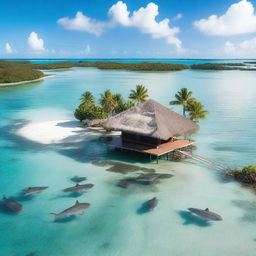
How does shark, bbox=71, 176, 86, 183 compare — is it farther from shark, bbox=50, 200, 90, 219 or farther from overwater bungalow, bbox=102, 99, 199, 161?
overwater bungalow, bbox=102, 99, 199, 161

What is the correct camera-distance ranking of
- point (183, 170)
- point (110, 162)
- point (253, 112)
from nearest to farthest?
point (183, 170)
point (110, 162)
point (253, 112)

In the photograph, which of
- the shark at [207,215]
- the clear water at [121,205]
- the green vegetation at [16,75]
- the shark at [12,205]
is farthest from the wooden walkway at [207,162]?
the green vegetation at [16,75]

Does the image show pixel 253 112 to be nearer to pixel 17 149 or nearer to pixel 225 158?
pixel 225 158

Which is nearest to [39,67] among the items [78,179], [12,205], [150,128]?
[150,128]

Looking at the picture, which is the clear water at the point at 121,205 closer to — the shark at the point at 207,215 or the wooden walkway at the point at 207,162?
the shark at the point at 207,215

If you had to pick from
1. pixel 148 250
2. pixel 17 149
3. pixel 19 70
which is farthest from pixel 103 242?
pixel 19 70

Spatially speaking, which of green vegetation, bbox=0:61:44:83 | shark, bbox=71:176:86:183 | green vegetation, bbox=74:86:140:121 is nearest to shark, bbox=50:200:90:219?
shark, bbox=71:176:86:183

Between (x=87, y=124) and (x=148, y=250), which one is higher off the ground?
(x=87, y=124)
